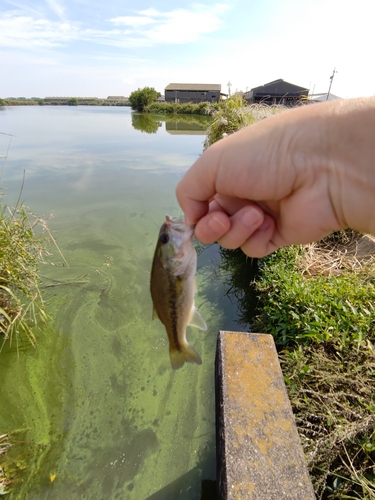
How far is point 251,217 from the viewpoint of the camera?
1.48 m

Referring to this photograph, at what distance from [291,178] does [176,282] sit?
863mm

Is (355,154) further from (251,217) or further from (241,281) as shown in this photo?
(241,281)

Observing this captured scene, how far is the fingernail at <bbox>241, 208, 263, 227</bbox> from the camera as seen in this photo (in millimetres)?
1474

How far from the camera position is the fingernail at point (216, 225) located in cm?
150

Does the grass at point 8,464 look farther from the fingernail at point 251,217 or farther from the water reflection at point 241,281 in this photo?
the water reflection at point 241,281

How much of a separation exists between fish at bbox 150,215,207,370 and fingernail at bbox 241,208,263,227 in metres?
0.33

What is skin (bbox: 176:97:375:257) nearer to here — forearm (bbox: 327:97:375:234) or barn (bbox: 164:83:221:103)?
forearm (bbox: 327:97:375:234)

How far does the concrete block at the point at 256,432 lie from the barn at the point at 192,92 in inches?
2256

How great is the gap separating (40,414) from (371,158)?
3.81 m

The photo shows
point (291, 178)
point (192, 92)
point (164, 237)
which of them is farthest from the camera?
point (192, 92)

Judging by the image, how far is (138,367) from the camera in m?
3.61

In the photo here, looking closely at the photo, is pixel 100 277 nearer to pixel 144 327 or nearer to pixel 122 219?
pixel 144 327

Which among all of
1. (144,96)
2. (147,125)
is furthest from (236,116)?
(144,96)

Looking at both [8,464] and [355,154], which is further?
[8,464]
